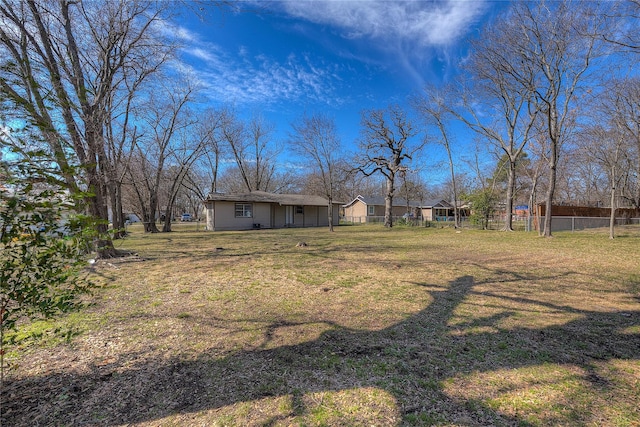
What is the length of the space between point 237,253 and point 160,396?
7.49 m

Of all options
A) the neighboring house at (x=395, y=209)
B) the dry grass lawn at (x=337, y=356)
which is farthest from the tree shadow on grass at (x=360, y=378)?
the neighboring house at (x=395, y=209)

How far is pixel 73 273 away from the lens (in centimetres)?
198

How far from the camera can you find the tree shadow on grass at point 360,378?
2014mm

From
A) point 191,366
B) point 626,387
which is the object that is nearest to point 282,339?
point 191,366

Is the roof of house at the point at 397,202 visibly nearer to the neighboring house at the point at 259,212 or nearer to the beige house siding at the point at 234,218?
the neighboring house at the point at 259,212

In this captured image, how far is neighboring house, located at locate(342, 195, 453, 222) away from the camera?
4188cm

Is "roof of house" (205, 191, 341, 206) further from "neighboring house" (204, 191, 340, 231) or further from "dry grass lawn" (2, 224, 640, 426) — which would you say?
"dry grass lawn" (2, 224, 640, 426)

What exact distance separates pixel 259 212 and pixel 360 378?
22101 mm

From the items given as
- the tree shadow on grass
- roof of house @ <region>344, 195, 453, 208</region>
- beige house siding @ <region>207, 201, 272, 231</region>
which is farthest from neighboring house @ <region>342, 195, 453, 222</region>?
the tree shadow on grass

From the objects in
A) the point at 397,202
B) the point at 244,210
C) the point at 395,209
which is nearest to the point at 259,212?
the point at 244,210

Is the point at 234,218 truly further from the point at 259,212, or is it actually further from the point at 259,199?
the point at 259,199

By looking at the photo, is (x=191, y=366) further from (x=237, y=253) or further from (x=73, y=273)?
(x=237, y=253)

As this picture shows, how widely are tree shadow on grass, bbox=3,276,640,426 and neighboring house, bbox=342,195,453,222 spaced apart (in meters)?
34.3

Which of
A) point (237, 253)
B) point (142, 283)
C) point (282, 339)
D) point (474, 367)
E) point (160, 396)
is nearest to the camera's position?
point (160, 396)
